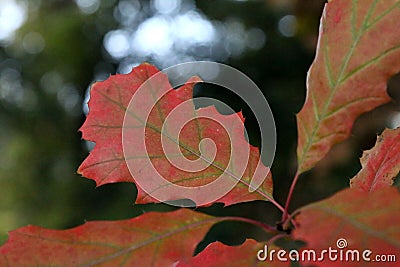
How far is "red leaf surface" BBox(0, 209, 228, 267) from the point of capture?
0.23 m

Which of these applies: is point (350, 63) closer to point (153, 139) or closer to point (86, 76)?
point (153, 139)

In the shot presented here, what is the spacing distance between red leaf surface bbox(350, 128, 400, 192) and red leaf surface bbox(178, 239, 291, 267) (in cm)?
7

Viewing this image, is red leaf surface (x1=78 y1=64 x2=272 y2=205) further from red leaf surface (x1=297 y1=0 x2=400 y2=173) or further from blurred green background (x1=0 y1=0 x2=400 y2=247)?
blurred green background (x1=0 y1=0 x2=400 y2=247)

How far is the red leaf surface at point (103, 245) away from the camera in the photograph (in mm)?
229

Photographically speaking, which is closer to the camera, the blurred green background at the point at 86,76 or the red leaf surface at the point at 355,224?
the red leaf surface at the point at 355,224

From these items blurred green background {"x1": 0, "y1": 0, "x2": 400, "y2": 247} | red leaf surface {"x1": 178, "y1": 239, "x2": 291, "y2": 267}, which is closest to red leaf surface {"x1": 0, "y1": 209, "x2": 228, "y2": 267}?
red leaf surface {"x1": 178, "y1": 239, "x2": 291, "y2": 267}

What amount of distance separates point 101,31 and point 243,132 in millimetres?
2196

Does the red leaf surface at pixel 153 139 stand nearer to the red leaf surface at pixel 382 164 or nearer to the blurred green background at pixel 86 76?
the red leaf surface at pixel 382 164

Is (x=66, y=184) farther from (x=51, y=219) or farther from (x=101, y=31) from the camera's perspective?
(x=101, y=31)

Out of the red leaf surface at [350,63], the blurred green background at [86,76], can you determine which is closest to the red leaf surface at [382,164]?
the red leaf surface at [350,63]

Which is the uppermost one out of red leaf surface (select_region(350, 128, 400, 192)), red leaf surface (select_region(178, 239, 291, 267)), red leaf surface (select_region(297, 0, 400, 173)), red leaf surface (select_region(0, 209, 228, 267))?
red leaf surface (select_region(297, 0, 400, 173))

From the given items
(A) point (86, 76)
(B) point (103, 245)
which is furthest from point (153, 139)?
(A) point (86, 76)

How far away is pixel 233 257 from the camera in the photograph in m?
0.24

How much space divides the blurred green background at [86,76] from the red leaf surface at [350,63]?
1.50 m
